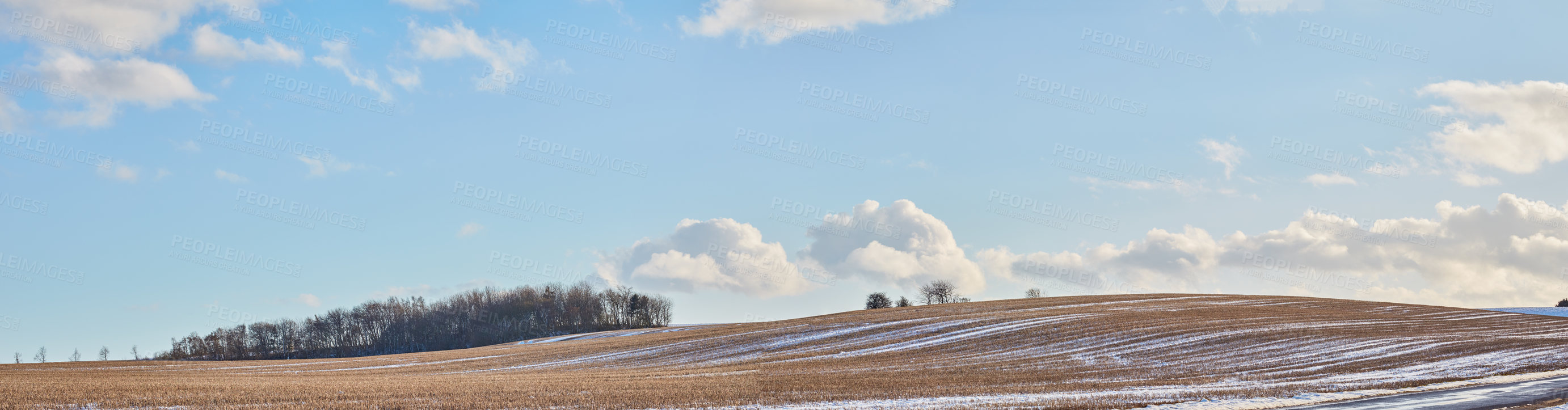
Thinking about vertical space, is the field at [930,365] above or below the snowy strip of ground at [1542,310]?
above

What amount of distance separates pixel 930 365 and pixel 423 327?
102271 millimetres

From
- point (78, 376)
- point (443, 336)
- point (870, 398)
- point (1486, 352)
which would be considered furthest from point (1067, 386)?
point (443, 336)

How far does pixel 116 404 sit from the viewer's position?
69.2 feet

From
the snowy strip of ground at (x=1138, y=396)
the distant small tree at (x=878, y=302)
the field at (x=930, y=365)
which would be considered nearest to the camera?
the snowy strip of ground at (x=1138, y=396)

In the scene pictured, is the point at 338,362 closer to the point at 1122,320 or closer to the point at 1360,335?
the point at 1122,320

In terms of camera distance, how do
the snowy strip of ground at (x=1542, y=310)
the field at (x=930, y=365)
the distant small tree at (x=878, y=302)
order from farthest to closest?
1. the distant small tree at (x=878, y=302)
2. the snowy strip of ground at (x=1542, y=310)
3. the field at (x=930, y=365)

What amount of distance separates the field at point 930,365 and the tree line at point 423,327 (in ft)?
180

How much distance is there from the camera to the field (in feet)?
75.5

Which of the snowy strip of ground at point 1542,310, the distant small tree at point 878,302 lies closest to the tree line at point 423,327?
the distant small tree at point 878,302

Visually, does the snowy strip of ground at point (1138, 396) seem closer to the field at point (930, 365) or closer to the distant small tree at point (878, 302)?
the field at point (930, 365)

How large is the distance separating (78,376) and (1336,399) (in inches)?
1809

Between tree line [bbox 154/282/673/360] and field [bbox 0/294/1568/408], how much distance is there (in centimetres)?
5499

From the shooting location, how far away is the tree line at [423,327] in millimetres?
113000

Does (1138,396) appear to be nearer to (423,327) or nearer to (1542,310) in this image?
(1542,310)
